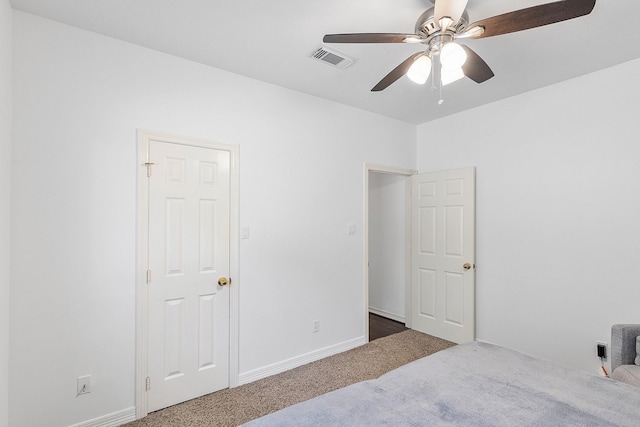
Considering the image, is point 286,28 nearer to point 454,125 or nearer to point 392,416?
point 392,416

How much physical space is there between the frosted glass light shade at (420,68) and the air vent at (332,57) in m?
0.73

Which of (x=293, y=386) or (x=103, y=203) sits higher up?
(x=103, y=203)

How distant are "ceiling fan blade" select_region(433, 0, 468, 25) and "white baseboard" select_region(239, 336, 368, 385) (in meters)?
2.90

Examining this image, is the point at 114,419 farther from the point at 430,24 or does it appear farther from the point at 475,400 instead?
the point at 430,24

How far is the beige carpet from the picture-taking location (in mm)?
2271

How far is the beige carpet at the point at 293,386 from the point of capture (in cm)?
227

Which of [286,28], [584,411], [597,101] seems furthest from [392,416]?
[597,101]

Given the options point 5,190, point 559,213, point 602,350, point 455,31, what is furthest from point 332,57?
point 602,350

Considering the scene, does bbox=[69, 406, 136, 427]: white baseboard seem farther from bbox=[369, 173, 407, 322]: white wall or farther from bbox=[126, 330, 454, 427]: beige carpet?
bbox=[369, 173, 407, 322]: white wall

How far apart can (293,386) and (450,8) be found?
9.28 ft

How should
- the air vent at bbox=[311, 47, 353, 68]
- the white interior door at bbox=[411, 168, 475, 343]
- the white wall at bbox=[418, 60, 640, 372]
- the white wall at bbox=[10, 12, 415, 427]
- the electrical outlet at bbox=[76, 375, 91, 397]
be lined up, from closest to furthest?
the white wall at bbox=[10, 12, 415, 427] → the electrical outlet at bbox=[76, 375, 91, 397] → the air vent at bbox=[311, 47, 353, 68] → the white wall at bbox=[418, 60, 640, 372] → the white interior door at bbox=[411, 168, 475, 343]

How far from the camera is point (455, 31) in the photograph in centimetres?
175

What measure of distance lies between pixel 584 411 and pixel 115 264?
8.84 feet

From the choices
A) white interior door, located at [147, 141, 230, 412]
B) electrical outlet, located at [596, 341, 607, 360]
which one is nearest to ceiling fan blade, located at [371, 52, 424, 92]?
white interior door, located at [147, 141, 230, 412]
